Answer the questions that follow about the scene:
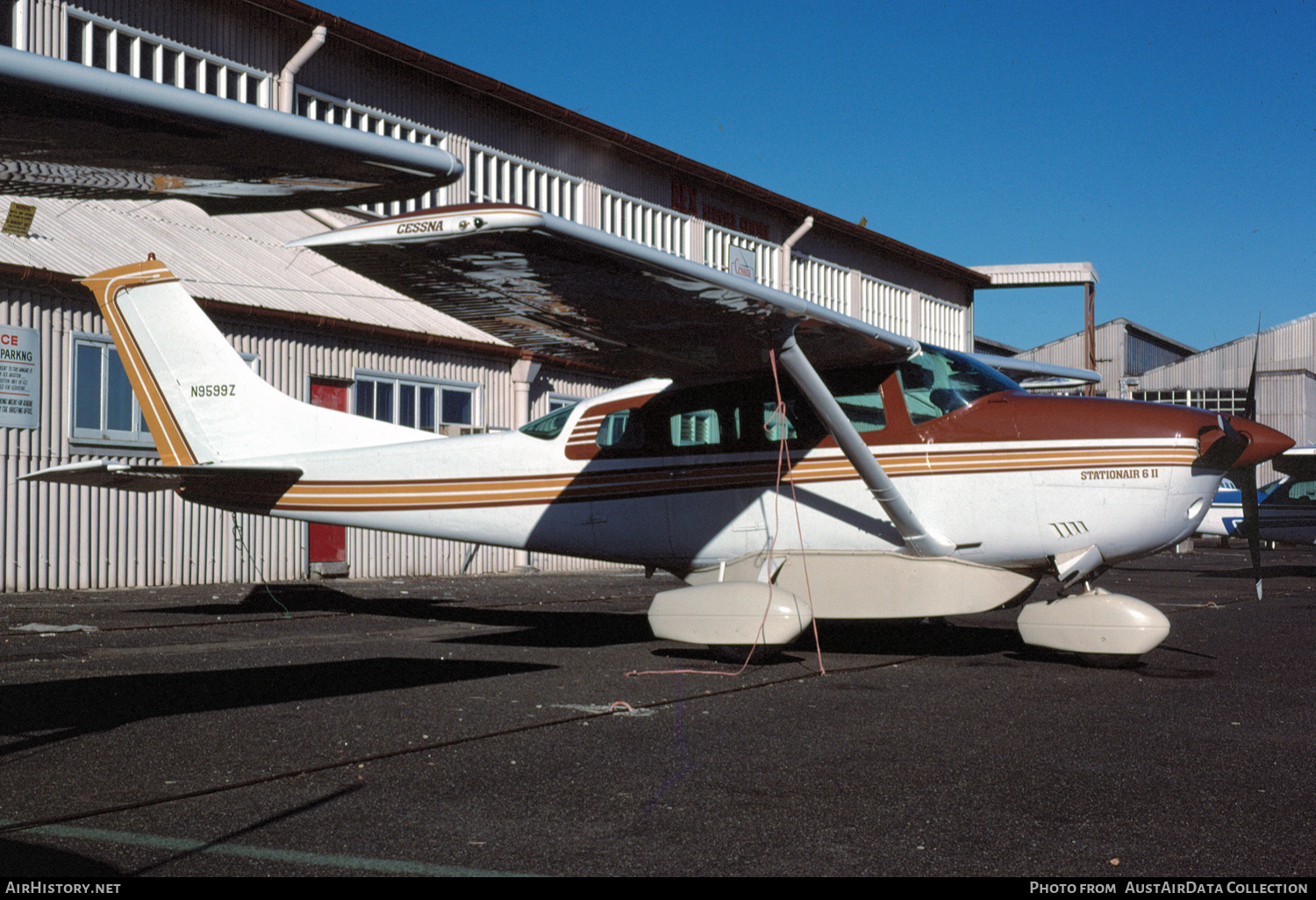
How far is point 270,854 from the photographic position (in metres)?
3.20

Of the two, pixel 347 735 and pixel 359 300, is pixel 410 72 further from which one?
pixel 347 735

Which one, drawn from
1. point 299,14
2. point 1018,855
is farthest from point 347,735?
point 299,14

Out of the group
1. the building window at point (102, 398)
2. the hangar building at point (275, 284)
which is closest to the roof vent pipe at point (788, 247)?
the hangar building at point (275, 284)

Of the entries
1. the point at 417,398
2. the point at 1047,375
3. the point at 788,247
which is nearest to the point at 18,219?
the point at 417,398

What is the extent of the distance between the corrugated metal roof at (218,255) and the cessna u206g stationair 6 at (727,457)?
3.24 meters

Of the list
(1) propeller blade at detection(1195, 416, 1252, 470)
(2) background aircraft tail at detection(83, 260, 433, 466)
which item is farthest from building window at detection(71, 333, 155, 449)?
(1) propeller blade at detection(1195, 416, 1252, 470)

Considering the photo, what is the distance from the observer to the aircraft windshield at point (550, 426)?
9391 mm

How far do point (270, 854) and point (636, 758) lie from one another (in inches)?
68.1

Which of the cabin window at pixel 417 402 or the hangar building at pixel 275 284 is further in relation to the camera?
the cabin window at pixel 417 402

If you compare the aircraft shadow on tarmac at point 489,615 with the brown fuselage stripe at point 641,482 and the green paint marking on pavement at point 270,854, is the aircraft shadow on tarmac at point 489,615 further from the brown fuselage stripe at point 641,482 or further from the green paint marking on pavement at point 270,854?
the green paint marking on pavement at point 270,854

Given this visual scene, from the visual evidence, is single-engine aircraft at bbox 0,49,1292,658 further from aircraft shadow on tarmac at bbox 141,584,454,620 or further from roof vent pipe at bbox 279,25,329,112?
roof vent pipe at bbox 279,25,329,112

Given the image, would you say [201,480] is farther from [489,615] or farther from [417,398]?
[417,398]

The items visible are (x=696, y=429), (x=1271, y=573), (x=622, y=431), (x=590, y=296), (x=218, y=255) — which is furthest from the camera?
(x=1271, y=573)

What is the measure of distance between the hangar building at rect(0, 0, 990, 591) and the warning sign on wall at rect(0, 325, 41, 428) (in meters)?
0.04
